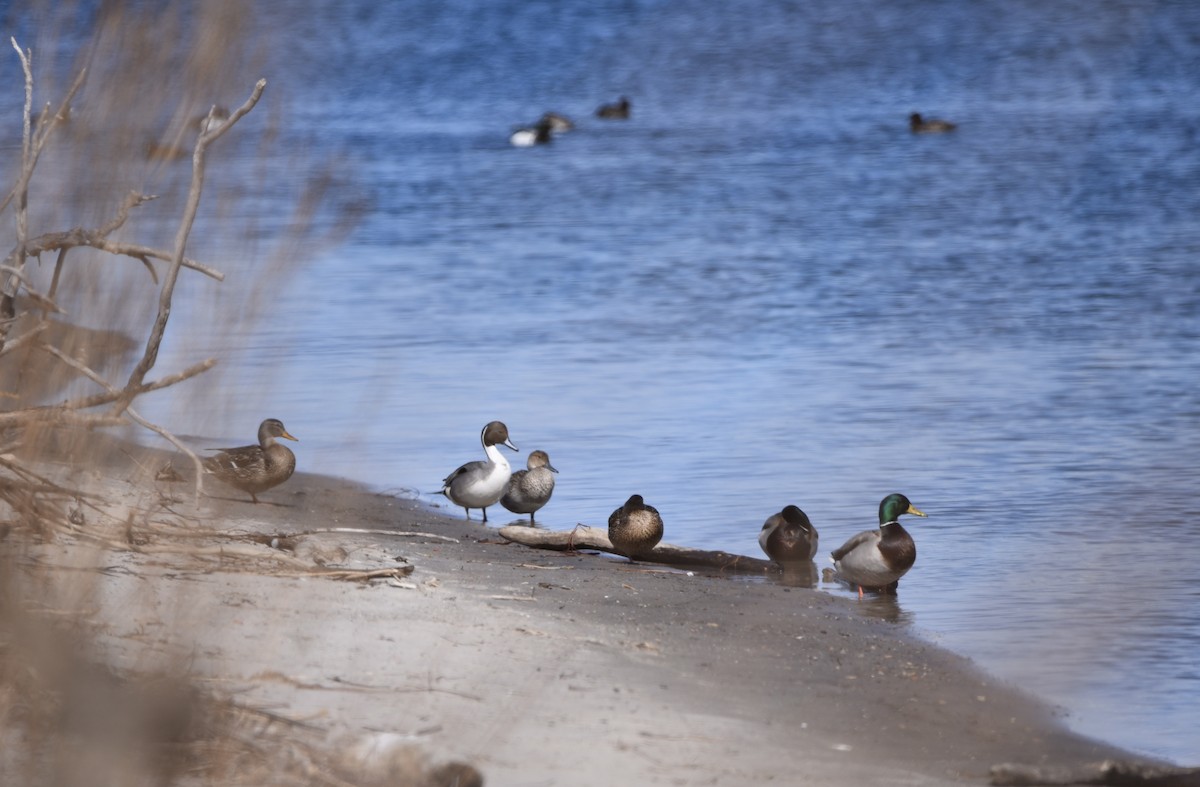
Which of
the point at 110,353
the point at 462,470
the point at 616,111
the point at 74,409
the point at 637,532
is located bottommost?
the point at 74,409

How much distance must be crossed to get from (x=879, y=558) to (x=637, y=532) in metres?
1.12

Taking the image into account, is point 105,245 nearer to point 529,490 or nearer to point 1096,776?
point 1096,776

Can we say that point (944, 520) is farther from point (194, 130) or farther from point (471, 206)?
point (471, 206)

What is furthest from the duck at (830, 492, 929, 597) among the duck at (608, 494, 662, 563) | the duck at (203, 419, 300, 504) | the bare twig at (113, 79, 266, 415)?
the bare twig at (113, 79, 266, 415)

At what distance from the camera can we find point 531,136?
33125 mm

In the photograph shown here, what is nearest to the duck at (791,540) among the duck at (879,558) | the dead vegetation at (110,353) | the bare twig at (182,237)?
the duck at (879,558)

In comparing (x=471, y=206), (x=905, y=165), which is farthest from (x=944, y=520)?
(x=905, y=165)

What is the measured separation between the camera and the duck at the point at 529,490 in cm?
910

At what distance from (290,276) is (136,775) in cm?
101

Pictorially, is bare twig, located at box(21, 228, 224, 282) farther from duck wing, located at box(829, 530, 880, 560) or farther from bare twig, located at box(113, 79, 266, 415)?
duck wing, located at box(829, 530, 880, 560)

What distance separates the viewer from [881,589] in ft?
25.5

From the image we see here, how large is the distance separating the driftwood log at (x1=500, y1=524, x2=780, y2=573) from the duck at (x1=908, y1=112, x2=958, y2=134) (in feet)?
78.4

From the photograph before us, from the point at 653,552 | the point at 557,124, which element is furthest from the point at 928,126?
the point at 653,552

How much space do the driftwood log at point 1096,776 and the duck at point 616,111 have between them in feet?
112
